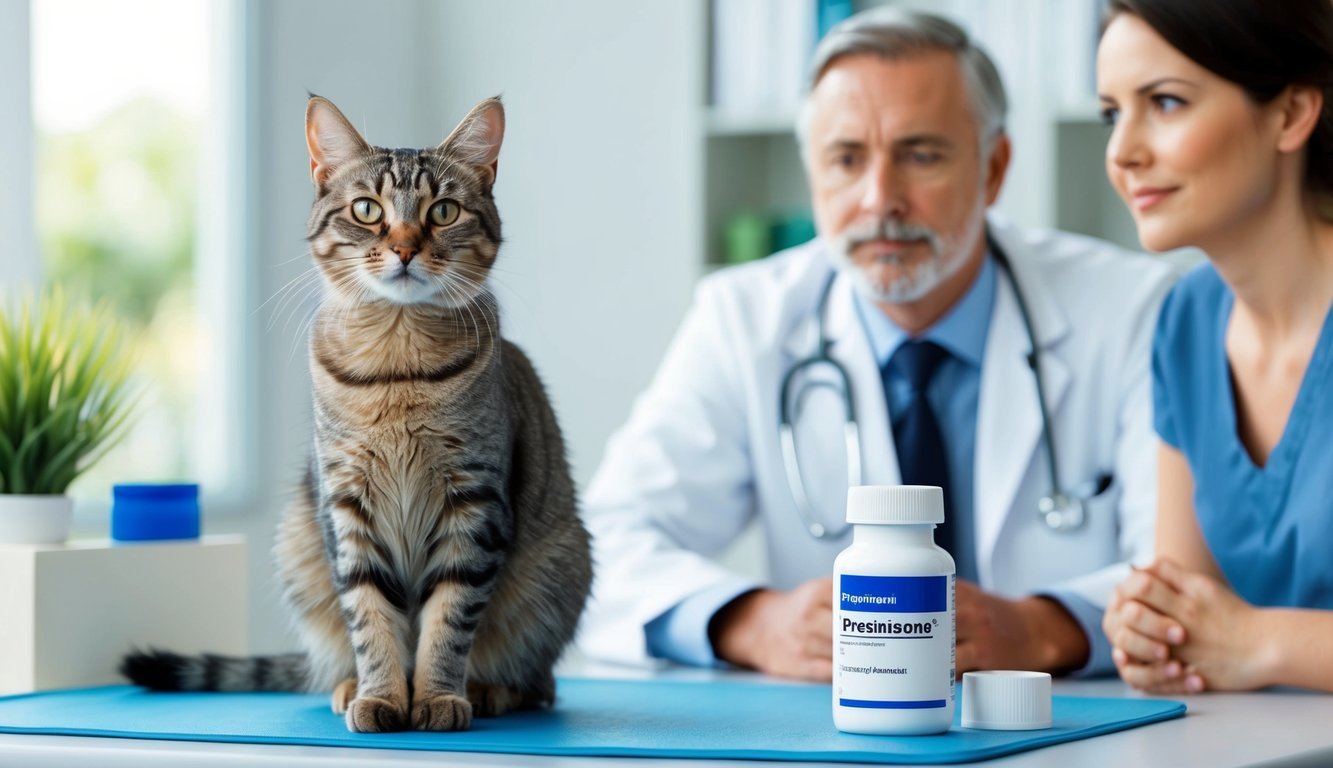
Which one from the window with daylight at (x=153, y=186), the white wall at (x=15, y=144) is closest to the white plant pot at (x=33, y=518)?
the white wall at (x=15, y=144)

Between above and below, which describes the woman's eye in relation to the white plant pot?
above

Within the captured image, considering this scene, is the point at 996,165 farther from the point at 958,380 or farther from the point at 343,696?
the point at 343,696

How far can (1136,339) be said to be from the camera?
6.57 ft

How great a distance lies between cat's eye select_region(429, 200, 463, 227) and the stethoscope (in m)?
1.02

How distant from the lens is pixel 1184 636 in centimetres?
132

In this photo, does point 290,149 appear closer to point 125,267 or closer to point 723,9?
point 125,267

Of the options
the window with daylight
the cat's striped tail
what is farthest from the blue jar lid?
the window with daylight

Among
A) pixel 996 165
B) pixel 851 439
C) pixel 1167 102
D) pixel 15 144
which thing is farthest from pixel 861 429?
pixel 15 144

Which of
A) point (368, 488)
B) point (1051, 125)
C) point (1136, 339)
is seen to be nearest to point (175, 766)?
point (368, 488)

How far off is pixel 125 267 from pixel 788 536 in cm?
195

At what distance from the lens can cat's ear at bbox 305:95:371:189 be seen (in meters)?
0.97

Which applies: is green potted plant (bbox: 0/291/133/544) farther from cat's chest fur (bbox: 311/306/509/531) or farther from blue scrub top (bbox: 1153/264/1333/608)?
blue scrub top (bbox: 1153/264/1333/608)

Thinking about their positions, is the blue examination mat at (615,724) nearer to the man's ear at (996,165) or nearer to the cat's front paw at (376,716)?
the cat's front paw at (376,716)

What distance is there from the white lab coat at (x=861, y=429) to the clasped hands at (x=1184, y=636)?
387 mm
